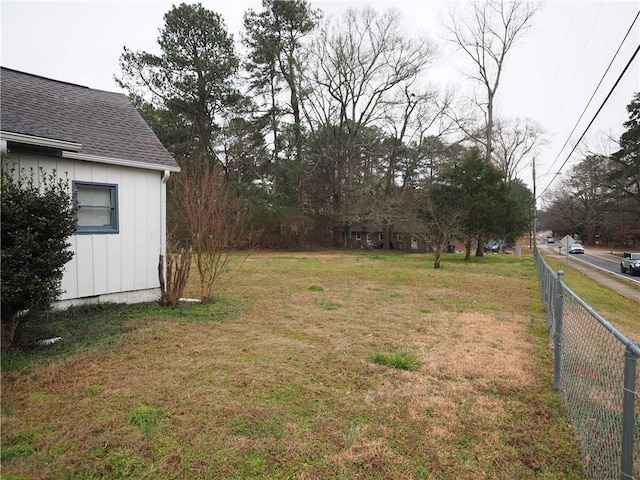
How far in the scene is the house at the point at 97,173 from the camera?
228 inches

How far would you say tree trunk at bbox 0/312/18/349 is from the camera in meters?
4.21

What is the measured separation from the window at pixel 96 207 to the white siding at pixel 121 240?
9cm

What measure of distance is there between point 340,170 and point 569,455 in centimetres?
2867

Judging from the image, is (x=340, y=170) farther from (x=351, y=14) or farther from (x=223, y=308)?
(x=223, y=308)

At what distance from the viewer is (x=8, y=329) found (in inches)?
168

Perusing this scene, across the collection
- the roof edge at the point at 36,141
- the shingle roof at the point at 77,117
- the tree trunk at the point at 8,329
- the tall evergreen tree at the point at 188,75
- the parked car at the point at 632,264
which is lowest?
the parked car at the point at 632,264

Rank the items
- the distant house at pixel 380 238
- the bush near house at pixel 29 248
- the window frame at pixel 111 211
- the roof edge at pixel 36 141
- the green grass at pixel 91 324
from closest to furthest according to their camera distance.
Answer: the bush near house at pixel 29 248 < the green grass at pixel 91 324 < the roof edge at pixel 36 141 < the window frame at pixel 111 211 < the distant house at pixel 380 238

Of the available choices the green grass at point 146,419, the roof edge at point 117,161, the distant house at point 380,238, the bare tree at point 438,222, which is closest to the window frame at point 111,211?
the roof edge at point 117,161

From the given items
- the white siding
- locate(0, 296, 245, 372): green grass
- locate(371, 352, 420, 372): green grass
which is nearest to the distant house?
the white siding

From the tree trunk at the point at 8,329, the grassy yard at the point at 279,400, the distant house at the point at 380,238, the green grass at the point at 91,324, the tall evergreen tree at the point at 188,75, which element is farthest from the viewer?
the distant house at the point at 380,238

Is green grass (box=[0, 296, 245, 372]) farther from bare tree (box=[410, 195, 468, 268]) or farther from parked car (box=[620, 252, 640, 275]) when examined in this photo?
parked car (box=[620, 252, 640, 275])

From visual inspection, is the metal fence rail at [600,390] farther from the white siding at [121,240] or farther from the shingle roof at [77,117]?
the shingle roof at [77,117]

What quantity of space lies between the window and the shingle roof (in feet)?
1.96

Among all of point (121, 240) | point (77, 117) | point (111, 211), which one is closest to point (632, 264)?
point (121, 240)
